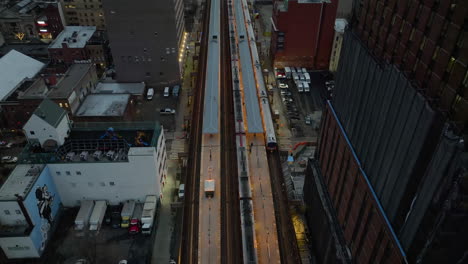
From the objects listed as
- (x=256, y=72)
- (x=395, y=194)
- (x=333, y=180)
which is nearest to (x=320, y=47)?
(x=256, y=72)

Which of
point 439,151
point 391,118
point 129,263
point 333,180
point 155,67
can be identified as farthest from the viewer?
point 155,67

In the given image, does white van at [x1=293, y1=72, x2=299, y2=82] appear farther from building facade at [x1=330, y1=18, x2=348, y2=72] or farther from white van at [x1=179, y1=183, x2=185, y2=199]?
white van at [x1=179, y1=183, x2=185, y2=199]

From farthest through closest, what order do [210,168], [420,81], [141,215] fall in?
[210,168]
[141,215]
[420,81]

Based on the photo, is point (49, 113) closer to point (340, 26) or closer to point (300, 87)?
point (300, 87)

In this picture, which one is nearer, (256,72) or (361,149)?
(361,149)

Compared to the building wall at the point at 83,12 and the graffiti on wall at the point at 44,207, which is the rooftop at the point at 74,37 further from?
the graffiti on wall at the point at 44,207

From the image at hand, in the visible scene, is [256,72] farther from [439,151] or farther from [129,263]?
[439,151]

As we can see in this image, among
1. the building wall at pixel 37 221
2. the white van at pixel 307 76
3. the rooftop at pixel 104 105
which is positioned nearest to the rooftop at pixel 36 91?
the rooftop at pixel 104 105

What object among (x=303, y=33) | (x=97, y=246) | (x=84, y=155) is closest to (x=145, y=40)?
(x=84, y=155)
